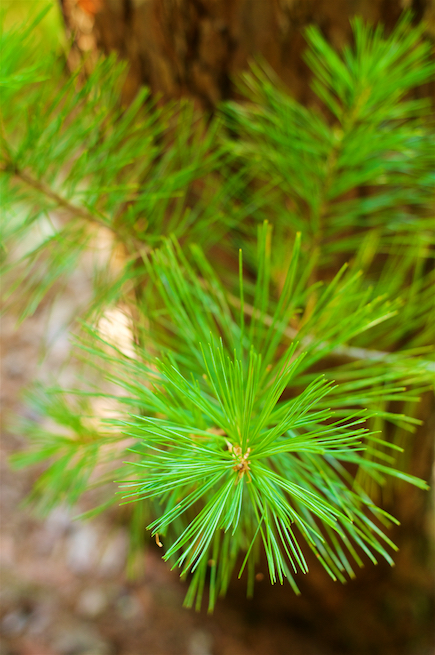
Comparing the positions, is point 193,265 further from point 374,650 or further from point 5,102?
point 374,650

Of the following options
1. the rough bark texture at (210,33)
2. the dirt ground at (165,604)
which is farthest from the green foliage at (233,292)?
the dirt ground at (165,604)

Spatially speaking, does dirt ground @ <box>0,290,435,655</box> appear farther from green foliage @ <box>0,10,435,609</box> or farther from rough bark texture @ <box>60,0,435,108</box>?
rough bark texture @ <box>60,0,435,108</box>

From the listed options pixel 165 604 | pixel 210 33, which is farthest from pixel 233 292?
pixel 165 604

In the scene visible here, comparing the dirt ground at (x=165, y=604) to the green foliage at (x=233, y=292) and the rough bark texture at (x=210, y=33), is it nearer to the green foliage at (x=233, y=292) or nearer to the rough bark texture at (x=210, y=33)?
the green foliage at (x=233, y=292)

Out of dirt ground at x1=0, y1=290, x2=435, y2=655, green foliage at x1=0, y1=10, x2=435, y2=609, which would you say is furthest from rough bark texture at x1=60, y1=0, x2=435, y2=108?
dirt ground at x1=0, y1=290, x2=435, y2=655

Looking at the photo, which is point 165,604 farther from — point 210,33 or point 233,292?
point 210,33

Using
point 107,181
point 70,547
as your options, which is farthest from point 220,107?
point 70,547
